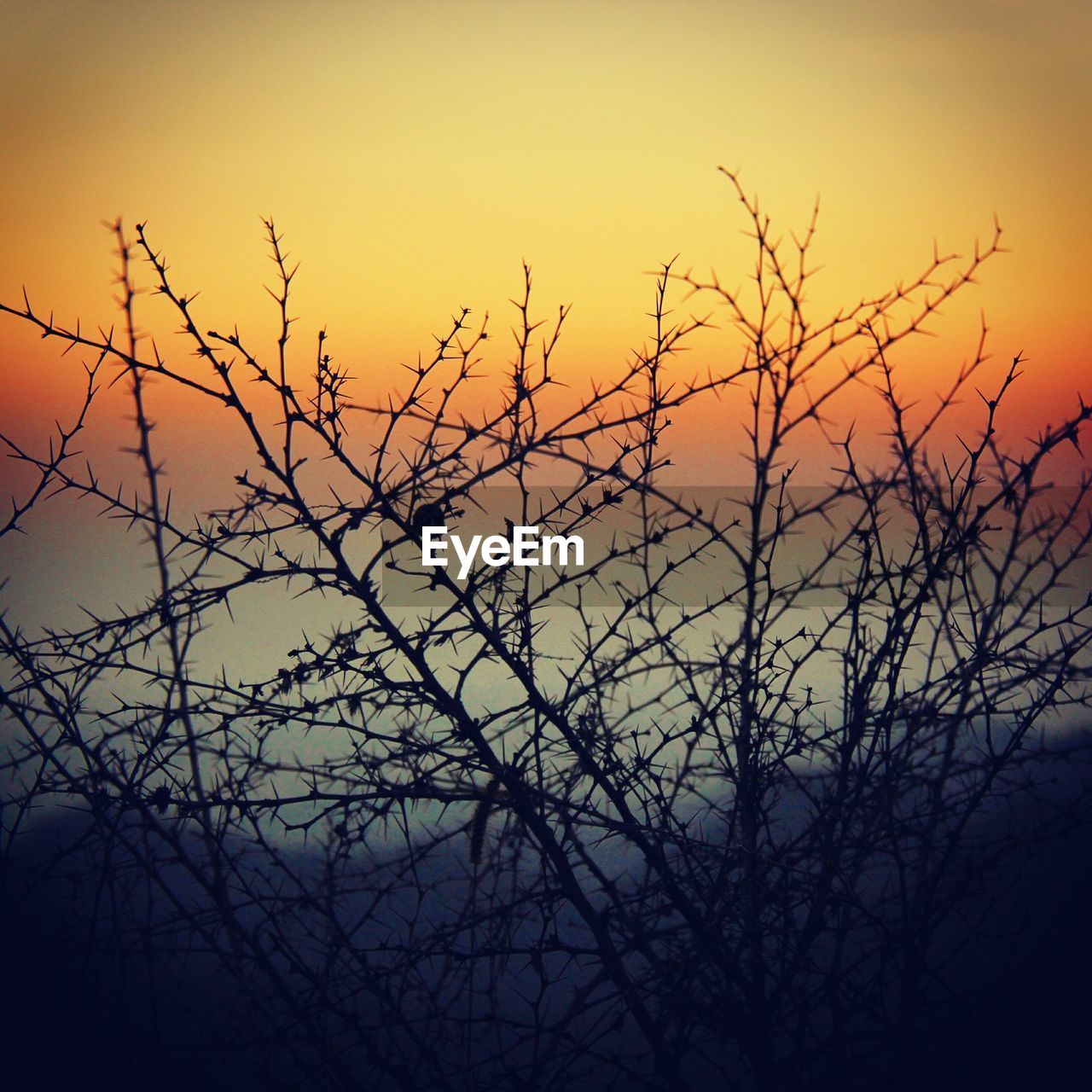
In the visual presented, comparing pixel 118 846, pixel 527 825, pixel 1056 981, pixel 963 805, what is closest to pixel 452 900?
pixel 527 825

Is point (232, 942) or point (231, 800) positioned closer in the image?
point (231, 800)

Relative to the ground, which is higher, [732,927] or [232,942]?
[232,942]

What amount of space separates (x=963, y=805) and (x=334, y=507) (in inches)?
62.5

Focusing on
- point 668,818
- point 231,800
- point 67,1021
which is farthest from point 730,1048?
point 67,1021

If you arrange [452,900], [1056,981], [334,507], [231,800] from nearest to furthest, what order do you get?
[231,800] → [334,507] → [1056,981] → [452,900]

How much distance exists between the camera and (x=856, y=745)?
2191mm

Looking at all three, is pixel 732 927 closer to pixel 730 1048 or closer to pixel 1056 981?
pixel 730 1048

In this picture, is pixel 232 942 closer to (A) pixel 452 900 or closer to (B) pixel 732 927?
(A) pixel 452 900

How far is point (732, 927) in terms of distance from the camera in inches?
90.4

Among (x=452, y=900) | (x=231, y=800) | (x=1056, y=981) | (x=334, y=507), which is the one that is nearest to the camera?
(x=231, y=800)

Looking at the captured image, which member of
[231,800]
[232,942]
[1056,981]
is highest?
[231,800]

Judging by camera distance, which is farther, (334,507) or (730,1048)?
(730,1048)

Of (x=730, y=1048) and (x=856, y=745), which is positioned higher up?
(x=856, y=745)

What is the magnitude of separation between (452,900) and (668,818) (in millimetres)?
565
